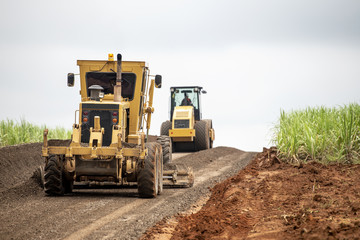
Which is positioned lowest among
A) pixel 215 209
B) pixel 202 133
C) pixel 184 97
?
pixel 215 209

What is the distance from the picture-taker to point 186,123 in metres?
25.1

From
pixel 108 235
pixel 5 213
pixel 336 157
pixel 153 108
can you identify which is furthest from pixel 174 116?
pixel 108 235

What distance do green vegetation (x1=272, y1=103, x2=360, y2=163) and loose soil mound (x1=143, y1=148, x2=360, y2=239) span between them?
715 mm

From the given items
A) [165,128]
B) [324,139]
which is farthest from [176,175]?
[165,128]

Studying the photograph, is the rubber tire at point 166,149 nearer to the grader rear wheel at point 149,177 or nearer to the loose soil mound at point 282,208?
the loose soil mound at point 282,208

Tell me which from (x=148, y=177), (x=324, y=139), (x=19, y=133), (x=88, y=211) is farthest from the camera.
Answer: (x=19, y=133)

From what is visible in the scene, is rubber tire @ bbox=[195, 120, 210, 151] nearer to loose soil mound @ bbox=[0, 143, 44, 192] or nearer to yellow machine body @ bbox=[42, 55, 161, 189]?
loose soil mound @ bbox=[0, 143, 44, 192]

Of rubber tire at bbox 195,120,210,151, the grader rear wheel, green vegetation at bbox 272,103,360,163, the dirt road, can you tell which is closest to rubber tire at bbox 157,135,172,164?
the dirt road

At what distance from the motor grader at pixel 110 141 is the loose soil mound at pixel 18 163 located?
4.74 meters

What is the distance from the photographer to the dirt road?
7988 millimetres

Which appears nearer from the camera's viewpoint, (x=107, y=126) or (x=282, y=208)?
→ (x=282, y=208)

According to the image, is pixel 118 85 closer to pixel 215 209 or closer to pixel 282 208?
pixel 215 209

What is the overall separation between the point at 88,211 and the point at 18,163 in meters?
9.70

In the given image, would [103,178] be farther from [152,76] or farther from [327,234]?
[327,234]
